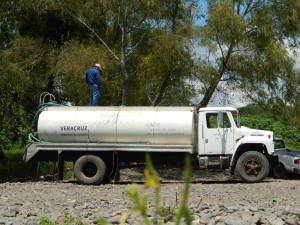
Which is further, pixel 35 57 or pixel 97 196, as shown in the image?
pixel 35 57

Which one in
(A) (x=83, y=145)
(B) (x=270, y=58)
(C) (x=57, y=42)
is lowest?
(A) (x=83, y=145)

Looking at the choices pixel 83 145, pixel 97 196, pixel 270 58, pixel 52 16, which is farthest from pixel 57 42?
pixel 97 196

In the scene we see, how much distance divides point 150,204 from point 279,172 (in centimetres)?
933

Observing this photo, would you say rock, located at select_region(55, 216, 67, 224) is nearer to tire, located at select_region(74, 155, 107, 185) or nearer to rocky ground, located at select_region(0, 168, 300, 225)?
rocky ground, located at select_region(0, 168, 300, 225)

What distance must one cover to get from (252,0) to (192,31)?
2.77 m

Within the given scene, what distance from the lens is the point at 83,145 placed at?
1398 centimetres

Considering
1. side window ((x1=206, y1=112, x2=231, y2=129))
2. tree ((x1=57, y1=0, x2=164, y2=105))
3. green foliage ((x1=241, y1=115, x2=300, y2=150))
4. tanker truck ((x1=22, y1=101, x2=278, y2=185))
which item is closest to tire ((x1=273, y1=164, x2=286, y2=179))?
tanker truck ((x1=22, y1=101, x2=278, y2=185))

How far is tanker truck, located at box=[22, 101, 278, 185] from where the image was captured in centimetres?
1362

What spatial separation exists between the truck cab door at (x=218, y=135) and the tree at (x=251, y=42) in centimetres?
358

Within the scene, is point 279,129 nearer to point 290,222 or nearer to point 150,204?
point 150,204

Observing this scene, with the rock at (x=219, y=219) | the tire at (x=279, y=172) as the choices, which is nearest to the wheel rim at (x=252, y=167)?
the tire at (x=279, y=172)

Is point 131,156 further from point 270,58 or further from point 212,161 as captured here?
point 270,58

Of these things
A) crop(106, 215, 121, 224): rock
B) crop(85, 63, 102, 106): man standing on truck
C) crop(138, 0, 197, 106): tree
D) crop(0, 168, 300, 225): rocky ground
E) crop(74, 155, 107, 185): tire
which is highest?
crop(138, 0, 197, 106): tree

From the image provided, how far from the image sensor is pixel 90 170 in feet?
47.1
